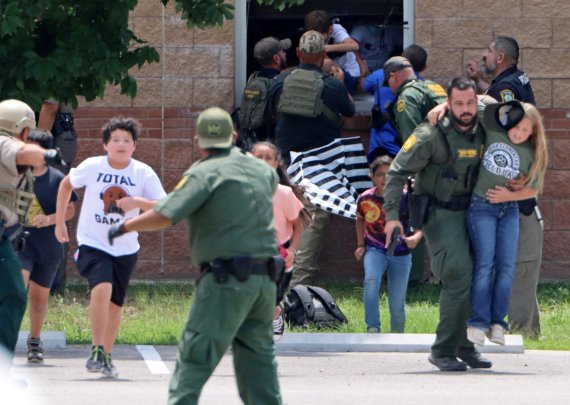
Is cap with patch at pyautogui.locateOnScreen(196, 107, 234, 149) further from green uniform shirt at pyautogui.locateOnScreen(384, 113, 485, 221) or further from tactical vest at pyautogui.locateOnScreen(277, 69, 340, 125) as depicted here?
tactical vest at pyautogui.locateOnScreen(277, 69, 340, 125)

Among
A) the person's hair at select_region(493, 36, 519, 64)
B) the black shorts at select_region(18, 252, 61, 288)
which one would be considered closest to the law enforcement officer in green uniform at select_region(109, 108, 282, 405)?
the black shorts at select_region(18, 252, 61, 288)

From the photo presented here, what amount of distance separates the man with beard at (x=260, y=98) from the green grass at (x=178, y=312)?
155cm

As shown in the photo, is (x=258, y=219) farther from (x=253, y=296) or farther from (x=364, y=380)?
(x=364, y=380)

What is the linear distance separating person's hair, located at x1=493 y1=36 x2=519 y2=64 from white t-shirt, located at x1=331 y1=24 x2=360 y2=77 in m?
2.18

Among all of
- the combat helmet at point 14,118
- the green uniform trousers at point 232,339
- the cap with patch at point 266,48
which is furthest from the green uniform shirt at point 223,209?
the cap with patch at point 266,48

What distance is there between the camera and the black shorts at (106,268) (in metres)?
9.50

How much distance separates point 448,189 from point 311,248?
13.3 feet

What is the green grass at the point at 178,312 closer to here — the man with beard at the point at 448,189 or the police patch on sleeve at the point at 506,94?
the man with beard at the point at 448,189

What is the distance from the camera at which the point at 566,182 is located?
14148 millimetres

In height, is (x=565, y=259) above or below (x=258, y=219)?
below

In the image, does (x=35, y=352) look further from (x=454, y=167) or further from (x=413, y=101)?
(x=413, y=101)

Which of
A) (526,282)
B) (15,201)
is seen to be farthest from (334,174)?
(15,201)

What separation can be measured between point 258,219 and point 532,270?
5164 mm

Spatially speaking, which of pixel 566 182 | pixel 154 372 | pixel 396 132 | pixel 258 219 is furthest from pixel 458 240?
pixel 566 182
